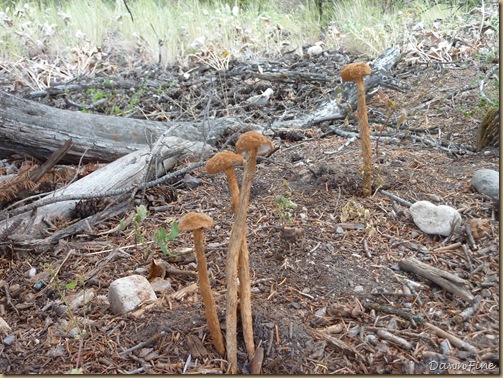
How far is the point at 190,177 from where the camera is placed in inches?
120

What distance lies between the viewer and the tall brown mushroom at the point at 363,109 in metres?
2.20

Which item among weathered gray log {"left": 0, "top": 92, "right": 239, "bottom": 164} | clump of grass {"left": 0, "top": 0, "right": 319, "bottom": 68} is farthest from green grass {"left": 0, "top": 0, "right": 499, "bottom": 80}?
weathered gray log {"left": 0, "top": 92, "right": 239, "bottom": 164}

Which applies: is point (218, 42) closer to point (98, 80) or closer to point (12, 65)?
point (98, 80)

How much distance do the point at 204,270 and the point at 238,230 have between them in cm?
17

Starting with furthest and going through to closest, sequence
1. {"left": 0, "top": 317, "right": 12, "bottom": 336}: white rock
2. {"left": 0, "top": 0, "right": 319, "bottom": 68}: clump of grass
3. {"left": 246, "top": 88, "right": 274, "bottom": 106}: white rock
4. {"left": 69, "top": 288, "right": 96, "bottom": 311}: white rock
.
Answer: {"left": 0, "top": 0, "right": 319, "bottom": 68}: clump of grass
{"left": 246, "top": 88, "right": 274, "bottom": 106}: white rock
{"left": 69, "top": 288, "right": 96, "bottom": 311}: white rock
{"left": 0, "top": 317, "right": 12, "bottom": 336}: white rock

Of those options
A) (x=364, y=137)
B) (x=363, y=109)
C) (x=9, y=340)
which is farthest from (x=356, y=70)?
(x=9, y=340)

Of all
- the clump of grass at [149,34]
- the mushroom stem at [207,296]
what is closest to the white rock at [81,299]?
the mushroom stem at [207,296]

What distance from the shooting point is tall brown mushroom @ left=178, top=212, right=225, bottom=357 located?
146 centimetres

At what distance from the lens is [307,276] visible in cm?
200

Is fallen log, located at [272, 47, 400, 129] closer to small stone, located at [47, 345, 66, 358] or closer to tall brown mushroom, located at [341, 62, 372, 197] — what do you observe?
tall brown mushroom, located at [341, 62, 372, 197]

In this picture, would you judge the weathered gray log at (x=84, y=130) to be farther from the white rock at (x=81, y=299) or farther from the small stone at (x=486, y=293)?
the small stone at (x=486, y=293)

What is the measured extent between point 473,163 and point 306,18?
4904mm

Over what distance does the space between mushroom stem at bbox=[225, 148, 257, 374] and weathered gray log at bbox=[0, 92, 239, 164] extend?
1676 mm

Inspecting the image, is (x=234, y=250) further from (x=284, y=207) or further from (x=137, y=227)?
(x=137, y=227)
